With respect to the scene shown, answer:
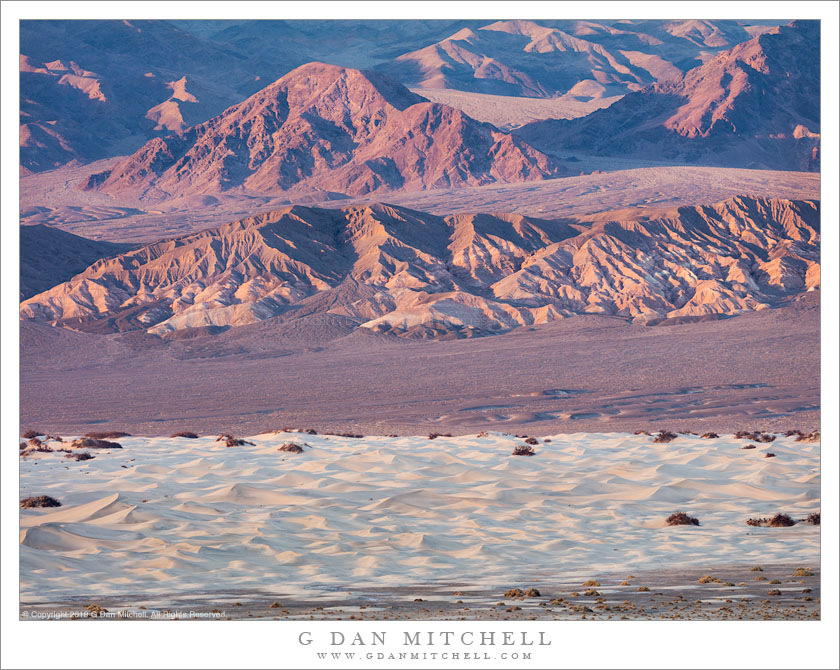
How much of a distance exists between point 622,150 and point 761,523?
151 meters

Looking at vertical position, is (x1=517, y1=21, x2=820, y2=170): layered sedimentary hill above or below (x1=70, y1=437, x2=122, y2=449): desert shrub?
above

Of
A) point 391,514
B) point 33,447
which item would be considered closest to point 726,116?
point 33,447

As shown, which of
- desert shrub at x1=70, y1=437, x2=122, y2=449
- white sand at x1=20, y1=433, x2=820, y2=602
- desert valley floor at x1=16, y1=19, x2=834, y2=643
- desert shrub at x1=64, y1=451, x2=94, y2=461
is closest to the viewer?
white sand at x1=20, y1=433, x2=820, y2=602

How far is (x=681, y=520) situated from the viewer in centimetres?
1850

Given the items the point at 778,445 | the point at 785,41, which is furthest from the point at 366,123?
the point at 778,445

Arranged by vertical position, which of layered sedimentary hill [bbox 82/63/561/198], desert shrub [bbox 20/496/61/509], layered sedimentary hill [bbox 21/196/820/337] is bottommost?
desert shrub [bbox 20/496/61/509]

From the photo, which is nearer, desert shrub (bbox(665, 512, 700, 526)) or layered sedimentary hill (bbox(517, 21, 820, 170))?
desert shrub (bbox(665, 512, 700, 526))

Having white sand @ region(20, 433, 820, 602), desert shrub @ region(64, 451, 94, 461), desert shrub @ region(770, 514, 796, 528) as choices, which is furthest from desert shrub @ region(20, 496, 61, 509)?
desert shrub @ region(770, 514, 796, 528)

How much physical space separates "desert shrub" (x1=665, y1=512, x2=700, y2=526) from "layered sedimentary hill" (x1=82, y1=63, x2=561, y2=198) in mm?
120036

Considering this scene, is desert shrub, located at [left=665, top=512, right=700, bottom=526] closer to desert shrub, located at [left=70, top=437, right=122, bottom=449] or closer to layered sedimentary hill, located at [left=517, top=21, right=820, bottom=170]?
desert shrub, located at [left=70, top=437, right=122, bottom=449]

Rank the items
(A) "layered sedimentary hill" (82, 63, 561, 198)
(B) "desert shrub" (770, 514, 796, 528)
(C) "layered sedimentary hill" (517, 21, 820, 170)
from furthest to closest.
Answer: (C) "layered sedimentary hill" (517, 21, 820, 170)
(A) "layered sedimentary hill" (82, 63, 561, 198)
(B) "desert shrub" (770, 514, 796, 528)

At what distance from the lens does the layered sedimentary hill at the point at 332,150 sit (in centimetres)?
14138

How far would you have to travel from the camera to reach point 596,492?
69.4 feet

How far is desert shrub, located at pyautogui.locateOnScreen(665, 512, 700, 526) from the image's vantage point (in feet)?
60.5
